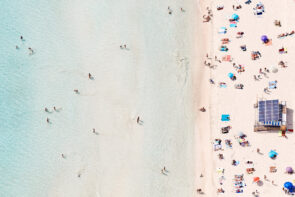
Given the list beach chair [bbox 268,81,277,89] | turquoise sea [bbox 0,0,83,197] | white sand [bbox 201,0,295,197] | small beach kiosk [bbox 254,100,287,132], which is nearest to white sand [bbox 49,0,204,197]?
turquoise sea [bbox 0,0,83,197]

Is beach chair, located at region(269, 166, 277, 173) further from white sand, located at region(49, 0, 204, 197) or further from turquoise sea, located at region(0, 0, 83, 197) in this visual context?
turquoise sea, located at region(0, 0, 83, 197)

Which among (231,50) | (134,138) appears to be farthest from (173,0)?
(134,138)

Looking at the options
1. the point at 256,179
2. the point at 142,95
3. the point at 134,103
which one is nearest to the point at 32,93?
the point at 134,103

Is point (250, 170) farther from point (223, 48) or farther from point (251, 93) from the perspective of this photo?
point (223, 48)

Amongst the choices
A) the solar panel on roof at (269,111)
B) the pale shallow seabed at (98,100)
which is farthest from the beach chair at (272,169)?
the pale shallow seabed at (98,100)

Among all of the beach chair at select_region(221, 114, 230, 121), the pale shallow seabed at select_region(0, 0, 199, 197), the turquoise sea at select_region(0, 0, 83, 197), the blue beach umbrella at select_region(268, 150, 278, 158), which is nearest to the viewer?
the blue beach umbrella at select_region(268, 150, 278, 158)
